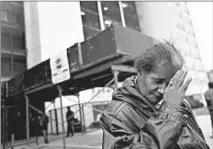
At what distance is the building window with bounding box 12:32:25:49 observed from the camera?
21.8 metres

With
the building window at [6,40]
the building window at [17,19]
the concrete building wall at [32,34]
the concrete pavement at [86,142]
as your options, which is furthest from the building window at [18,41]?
the concrete pavement at [86,142]

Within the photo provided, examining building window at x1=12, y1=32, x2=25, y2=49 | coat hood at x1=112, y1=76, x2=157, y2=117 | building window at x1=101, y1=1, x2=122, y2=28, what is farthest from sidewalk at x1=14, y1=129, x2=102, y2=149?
building window at x1=101, y1=1, x2=122, y2=28

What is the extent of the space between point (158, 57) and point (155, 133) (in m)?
0.36

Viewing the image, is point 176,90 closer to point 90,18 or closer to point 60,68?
point 60,68

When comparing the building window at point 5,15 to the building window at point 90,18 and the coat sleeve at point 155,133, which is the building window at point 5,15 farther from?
the coat sleeve at point 155,133

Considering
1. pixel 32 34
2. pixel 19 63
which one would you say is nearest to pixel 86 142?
pixel 19 63

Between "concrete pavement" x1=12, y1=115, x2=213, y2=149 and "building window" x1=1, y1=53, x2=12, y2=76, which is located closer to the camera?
"concrete pavement" x1=12, y1=115, x2=213, y2=149

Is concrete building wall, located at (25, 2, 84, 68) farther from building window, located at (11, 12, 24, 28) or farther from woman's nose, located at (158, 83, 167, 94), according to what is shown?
woman's nose, located at (158, 83, 167, 94)

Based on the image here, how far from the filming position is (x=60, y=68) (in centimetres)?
855

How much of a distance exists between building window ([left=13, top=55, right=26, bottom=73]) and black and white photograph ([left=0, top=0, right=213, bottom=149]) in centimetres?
10

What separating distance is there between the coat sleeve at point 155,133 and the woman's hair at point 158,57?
21 cm

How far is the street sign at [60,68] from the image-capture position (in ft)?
27.3

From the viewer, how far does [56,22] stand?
20797 millimetres

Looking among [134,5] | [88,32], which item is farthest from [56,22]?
[134,5]
